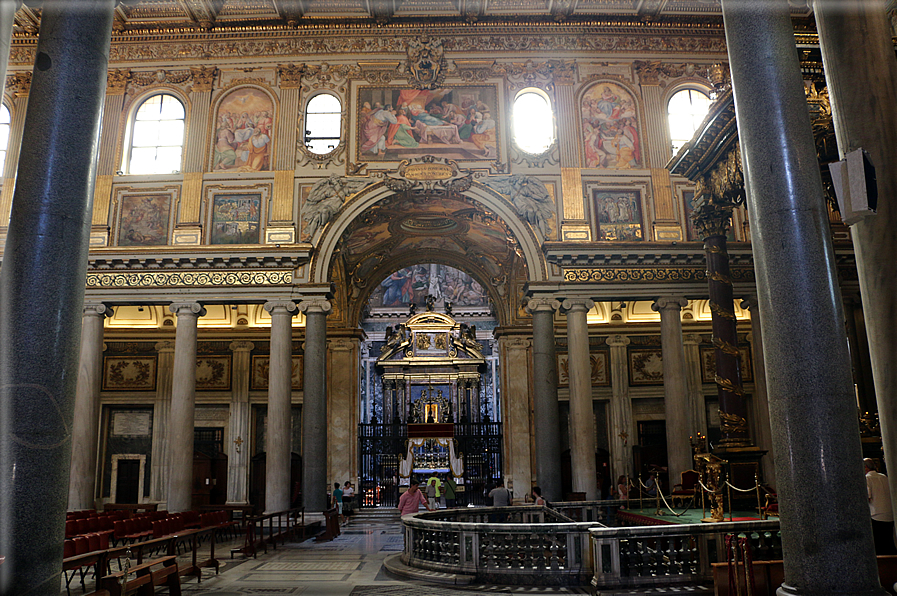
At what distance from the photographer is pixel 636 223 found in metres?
19.2

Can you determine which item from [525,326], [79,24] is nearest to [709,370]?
[525,326]

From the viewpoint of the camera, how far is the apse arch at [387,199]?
1880cm

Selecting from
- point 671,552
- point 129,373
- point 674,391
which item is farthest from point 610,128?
point 129,373

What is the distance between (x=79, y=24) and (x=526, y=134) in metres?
15.7

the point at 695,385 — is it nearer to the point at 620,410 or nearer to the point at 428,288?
the point at 620,410

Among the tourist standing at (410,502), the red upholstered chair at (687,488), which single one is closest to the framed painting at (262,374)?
the tourist standing at (410,502)

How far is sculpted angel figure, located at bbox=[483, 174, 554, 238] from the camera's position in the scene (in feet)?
62.5

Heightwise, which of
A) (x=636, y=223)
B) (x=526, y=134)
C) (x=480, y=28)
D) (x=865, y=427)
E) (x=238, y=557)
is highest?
(x=480, y=28)

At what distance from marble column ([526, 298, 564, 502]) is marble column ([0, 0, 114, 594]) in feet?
46.9

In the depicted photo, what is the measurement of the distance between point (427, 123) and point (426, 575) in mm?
13789

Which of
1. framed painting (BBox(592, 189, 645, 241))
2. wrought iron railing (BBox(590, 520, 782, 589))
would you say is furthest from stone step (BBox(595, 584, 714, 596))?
framed painting (BBox(592, 189, 645, 241))

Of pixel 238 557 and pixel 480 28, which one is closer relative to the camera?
pixel 238 557

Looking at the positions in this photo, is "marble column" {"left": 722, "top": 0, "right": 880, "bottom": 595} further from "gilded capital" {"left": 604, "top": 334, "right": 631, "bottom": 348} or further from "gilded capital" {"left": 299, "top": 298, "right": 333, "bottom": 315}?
"gilded capital" {"left": 604, "top": 334, "right": 631, "bottom": 348}

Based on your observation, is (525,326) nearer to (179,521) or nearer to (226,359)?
(226,359)
